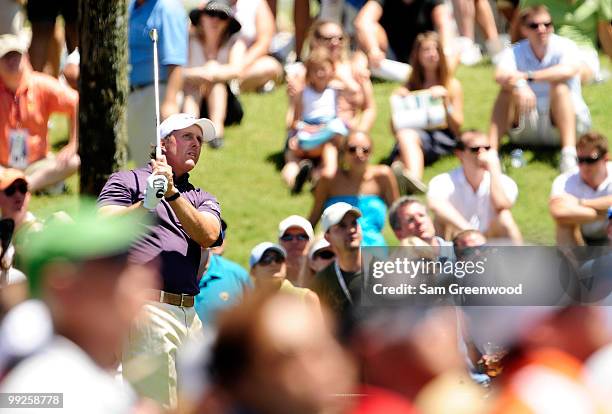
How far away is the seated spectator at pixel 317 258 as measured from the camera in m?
8.02

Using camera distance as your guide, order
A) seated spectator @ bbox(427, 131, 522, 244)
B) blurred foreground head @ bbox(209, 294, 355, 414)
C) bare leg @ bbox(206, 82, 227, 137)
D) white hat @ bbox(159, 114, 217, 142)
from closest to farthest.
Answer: blurred foreground head @ bbox(209, 294, 355, 414) < white hat @ bbox(159, 114, 217, 142) < seated spectator @ bbox(427, 131, 522, 244) < bare leg @ bbox(206, 82, 227, 137)

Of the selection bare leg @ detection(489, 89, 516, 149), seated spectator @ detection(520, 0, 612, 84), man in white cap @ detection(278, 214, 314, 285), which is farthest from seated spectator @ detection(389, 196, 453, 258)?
seated spectator @ detection(520, 0, 612, 84)

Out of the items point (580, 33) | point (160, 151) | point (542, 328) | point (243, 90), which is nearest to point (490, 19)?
point (580, 33)

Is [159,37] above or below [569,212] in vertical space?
above

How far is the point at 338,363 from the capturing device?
10.0ft

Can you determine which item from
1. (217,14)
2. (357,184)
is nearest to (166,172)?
(357,184)

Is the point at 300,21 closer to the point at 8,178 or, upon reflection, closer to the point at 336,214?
the point at 8,178

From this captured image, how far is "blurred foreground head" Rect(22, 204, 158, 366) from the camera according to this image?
10.4 feet

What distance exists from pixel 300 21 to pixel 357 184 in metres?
3.30

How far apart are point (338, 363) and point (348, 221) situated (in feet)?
15.0

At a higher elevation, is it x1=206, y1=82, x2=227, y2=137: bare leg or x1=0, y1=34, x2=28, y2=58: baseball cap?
x1=0, y1=34, x2=28, y2=58: baseball cap

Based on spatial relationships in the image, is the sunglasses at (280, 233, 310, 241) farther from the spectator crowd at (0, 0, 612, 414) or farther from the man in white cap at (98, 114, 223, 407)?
the man in white cap at (98, 114, 223, 407)

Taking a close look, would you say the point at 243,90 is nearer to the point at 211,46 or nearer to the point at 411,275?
the point at 211,46

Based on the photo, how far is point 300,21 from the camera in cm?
1180
